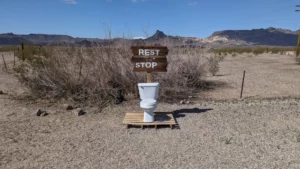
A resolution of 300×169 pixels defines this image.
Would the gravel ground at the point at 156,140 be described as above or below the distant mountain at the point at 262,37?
below

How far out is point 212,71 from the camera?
17438 mm

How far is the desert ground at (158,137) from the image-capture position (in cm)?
520

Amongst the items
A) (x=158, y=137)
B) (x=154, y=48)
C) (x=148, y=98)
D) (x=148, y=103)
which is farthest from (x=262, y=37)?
(x=158, y=137)

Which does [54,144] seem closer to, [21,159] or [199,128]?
[21,159]

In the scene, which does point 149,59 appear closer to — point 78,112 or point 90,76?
point 78,112

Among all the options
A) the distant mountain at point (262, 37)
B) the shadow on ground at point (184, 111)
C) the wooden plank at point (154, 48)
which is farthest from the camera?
the distant mountain at point (262, 37)

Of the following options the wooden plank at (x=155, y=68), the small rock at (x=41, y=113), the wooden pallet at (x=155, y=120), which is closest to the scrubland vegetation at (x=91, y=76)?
the small rock at (x=41, y=113)

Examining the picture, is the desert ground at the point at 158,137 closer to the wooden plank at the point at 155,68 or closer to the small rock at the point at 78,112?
the small rock at the point at 78,112

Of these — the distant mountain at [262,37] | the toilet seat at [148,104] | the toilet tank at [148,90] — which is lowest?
the toilet seat at [148,104]

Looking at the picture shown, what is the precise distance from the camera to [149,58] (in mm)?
7520

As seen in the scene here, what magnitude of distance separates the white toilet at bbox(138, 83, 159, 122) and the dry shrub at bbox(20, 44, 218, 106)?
2.59 metres

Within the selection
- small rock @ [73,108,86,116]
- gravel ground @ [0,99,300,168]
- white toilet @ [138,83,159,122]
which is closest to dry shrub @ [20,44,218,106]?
small rock @ [73,108,86,116]

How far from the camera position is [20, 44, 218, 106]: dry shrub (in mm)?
9719

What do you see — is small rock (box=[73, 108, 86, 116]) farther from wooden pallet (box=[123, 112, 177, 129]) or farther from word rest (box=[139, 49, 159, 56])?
word rest (box=[139, 49, 159, 56])
